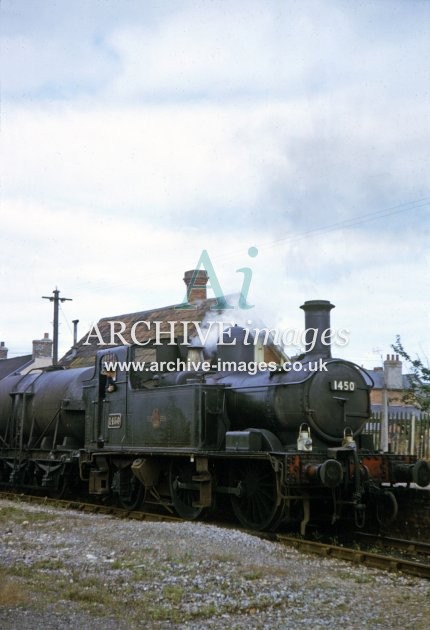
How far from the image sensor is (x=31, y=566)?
8016 mm

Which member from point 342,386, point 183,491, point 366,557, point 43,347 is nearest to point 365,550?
point 366,557

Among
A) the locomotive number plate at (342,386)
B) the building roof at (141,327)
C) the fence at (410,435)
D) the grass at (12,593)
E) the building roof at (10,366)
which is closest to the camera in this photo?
the grass at (12,593)

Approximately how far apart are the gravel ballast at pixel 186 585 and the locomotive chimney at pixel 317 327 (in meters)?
3.09

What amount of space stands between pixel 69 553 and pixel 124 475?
5.33 metres

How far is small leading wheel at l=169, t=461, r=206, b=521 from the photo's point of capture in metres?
12.5

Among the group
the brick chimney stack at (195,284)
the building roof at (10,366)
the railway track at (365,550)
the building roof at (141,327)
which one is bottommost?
the railway track at (365,550)

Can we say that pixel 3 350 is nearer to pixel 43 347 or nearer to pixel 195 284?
pixel 43 347

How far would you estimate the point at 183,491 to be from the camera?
1294 centimetres

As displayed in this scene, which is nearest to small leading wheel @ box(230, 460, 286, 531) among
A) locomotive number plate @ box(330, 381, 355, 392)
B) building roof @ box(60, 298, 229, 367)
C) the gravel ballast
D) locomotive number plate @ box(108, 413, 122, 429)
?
the gravel ballast

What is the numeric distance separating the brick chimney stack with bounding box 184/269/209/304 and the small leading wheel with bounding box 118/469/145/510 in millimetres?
14487

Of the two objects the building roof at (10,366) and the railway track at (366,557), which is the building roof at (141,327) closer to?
the building roof at (10,366)

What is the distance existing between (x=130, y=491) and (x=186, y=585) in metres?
6.97

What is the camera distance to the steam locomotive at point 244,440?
1091 cm

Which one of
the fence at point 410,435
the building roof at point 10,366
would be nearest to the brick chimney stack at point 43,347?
the building roof at point 10,366
